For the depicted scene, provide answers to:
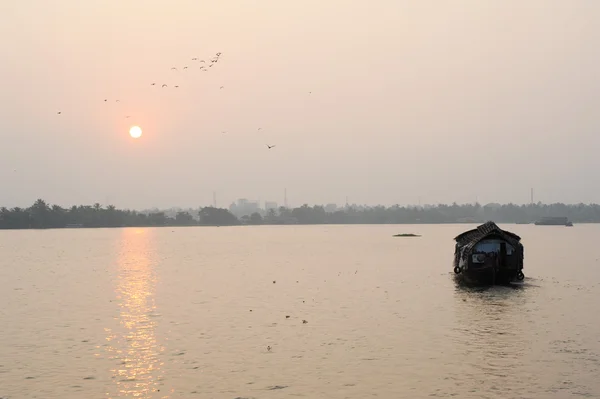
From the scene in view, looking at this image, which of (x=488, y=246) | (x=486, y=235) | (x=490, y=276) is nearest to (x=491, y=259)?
(x=488, y=246)

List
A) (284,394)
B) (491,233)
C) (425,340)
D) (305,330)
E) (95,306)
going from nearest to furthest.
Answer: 1. (284,394)
2. (425,340)
3. (305,330)
4. (95,306)
5. (491,233)

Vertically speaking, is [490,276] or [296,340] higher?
[490,276]

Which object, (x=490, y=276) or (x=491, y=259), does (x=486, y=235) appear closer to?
(x=491, y=259)

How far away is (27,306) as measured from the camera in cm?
5778

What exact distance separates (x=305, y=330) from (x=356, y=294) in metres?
24.1

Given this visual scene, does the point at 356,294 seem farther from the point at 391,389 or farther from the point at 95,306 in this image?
the point at 391,389

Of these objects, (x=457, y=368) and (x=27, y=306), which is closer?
(x=457, y=368)

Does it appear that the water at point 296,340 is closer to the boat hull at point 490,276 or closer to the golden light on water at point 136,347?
the golden light on water at point 136,347

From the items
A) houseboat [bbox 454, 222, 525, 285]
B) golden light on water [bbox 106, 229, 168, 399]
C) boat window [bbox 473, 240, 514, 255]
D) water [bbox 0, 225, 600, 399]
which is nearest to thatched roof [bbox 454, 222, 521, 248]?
houseboat [bbox 454, 222, 525, 285]

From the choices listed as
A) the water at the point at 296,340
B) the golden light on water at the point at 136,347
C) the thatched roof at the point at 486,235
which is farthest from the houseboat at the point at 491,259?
the golden light on water at the point at 136,347

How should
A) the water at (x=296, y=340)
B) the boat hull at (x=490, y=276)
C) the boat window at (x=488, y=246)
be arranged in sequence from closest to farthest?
the water at (x=296, y=340) < the boat hull at (x=490, y=276) < the boat window at (x=488, y=246)

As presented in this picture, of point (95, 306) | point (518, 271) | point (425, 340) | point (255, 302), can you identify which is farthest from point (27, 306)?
point (518, 271)

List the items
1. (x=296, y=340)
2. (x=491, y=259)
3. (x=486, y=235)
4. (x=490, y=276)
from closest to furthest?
1. (x=296, y=340)
2. (x=491, y=259)
3. (x=490, y=276)
4. (x=486, y=235)

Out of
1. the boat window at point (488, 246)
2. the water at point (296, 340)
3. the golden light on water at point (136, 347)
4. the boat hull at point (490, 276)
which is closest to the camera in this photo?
the golden light on water at point (136, 347)
